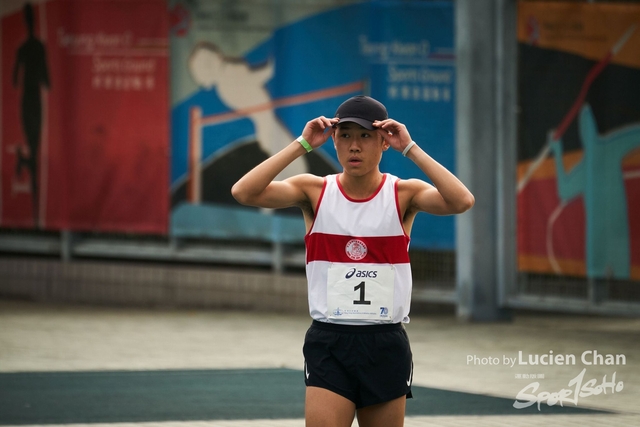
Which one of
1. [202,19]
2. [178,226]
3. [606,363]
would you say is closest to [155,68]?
[202,19]

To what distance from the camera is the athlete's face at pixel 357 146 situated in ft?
16.9

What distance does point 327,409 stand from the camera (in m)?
5.06

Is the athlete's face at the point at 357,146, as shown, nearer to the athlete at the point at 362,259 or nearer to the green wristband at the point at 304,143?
the athlete at the point at 362,259

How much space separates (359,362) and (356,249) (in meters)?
0.47

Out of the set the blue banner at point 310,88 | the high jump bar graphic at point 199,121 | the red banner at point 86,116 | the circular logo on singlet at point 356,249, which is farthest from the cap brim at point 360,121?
the red banner at point 86,116

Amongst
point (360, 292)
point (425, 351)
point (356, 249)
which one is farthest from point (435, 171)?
point (425, 351)

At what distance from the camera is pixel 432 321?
13.3 metres

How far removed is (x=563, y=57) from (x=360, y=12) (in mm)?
2331

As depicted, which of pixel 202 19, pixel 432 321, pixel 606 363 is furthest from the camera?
pixel 202 19

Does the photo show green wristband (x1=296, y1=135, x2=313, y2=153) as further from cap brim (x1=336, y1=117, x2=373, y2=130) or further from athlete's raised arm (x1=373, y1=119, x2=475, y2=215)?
athlete's raised arm (x1=373, y1=119, x2=475, y2=215)

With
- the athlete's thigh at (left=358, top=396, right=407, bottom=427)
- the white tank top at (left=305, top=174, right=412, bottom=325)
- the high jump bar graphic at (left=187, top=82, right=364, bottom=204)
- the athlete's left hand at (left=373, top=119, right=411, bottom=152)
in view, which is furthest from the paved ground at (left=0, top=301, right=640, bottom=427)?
the athlete's left hand at (left=373, top=119, right=411, bottom=152)

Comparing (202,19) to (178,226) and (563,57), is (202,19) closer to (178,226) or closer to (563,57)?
(178,226)

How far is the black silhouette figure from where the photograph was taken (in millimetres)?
15570

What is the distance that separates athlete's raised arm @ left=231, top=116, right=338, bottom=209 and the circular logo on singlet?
12.3 inches
